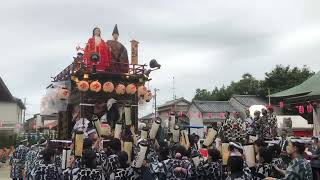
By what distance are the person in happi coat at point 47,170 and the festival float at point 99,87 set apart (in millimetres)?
3351

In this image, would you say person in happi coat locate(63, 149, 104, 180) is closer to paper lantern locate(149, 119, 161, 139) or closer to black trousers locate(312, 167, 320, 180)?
paper lantern locate(149, 119, 161, 139)

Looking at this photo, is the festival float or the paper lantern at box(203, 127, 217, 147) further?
the festival float

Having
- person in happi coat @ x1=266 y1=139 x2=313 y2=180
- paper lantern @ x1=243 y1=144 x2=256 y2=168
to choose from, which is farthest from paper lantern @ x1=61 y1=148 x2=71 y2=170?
person in happi coat @ x1=266 y1=139 x2=313 y2=180

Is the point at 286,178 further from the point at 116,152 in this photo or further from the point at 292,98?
the point at 292,98

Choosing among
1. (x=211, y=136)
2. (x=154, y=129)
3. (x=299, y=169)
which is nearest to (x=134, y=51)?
(x=154, y=129)

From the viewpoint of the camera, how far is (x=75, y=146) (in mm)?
7629

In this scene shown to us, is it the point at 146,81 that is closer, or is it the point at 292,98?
the point at 146,81

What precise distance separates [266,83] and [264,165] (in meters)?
34.3

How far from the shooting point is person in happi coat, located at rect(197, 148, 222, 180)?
775 centimetres

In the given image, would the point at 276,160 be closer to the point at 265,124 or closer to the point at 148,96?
the point at 265,124

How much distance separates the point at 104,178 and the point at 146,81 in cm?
594

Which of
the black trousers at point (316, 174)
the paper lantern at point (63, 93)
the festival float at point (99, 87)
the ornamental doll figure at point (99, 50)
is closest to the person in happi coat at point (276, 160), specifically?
the black trousers at point (316, 174)

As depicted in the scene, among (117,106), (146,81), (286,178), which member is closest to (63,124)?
(117,106)

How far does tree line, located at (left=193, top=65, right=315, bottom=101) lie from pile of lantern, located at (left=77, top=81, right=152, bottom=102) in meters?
26.8
